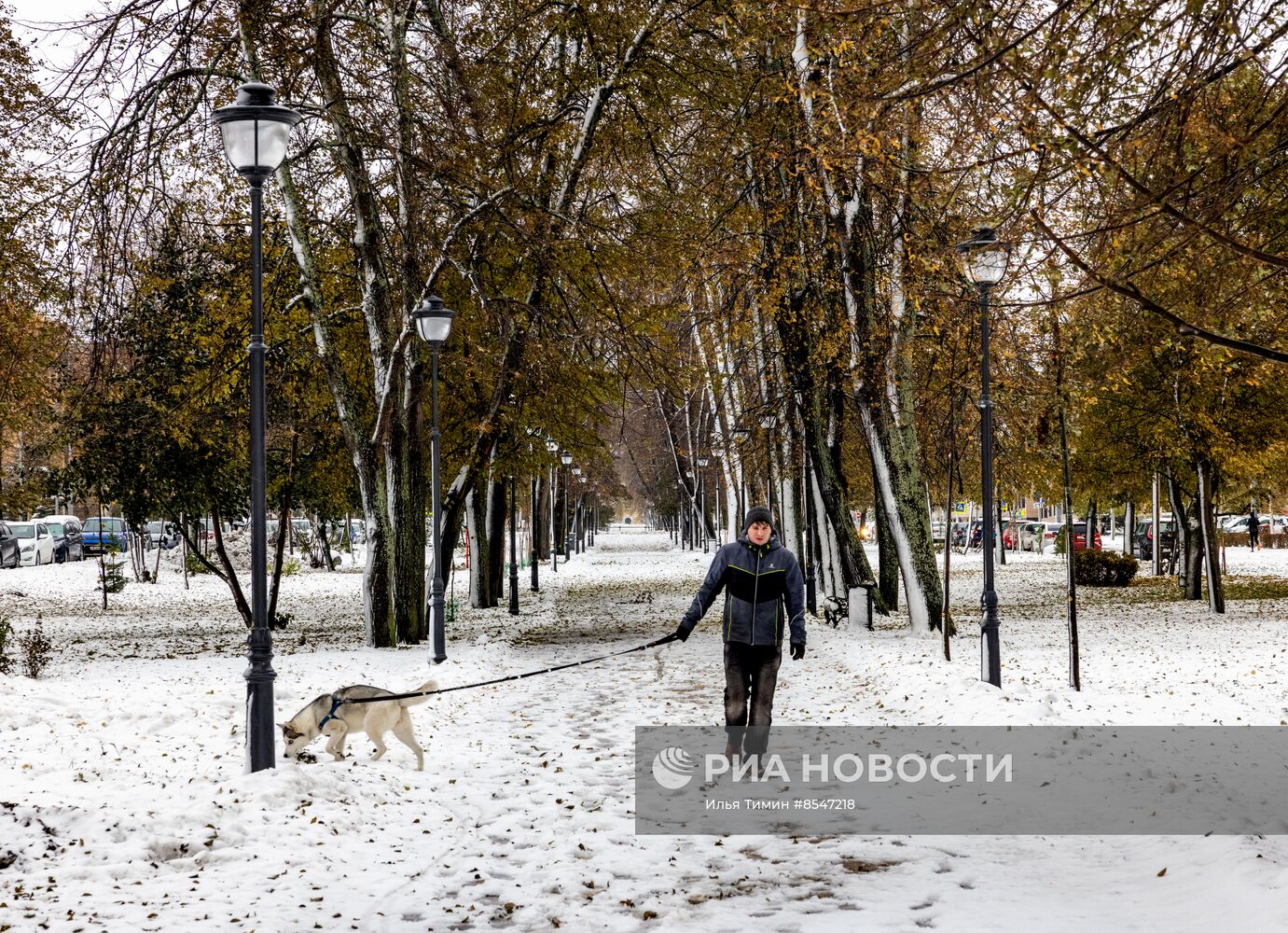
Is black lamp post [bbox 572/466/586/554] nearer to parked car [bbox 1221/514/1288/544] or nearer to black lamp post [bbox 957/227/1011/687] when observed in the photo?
parked car [bbox 1221/514/1288/544]

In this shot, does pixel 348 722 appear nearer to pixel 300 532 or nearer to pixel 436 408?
pixel 436 408

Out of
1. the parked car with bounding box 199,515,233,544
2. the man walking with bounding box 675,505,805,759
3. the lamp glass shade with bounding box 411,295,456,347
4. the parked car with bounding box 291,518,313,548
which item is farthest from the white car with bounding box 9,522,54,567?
the man walking with bounding box 675,505,805,759

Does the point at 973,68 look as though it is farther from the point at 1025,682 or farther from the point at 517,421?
the point at 517,421

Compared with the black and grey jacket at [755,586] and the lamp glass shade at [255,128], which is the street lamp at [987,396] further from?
the lamp glass shade at [255,128]

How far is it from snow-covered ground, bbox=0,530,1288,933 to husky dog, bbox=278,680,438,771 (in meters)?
0.24

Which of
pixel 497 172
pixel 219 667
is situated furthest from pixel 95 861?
pixel 497 172

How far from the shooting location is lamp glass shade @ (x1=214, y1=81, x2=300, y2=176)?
8328 mm

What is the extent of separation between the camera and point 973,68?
7.27 meters

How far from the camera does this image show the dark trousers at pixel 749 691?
8547 millimetres

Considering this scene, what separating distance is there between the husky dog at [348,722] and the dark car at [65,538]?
4735 cm

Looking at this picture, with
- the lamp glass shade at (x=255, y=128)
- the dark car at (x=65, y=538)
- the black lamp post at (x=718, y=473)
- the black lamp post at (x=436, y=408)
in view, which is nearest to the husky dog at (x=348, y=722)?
the lamp glass shade at (x=255, y=128)

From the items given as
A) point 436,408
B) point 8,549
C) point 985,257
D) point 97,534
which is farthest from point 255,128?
point 97,534

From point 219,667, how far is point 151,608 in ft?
54.7

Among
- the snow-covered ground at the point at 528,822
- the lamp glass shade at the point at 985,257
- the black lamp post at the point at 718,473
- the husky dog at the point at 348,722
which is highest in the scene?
the lamp glass shade at the point at 985,257
